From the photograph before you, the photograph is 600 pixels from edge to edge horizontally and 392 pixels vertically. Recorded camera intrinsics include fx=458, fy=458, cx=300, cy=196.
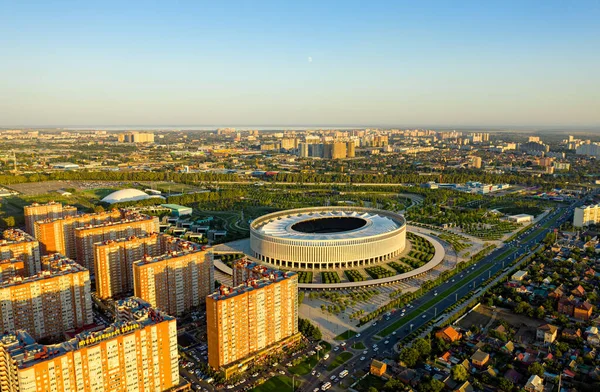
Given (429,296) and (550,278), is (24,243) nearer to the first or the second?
(429,296)

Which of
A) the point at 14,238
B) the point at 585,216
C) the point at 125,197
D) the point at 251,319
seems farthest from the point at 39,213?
the point at 585,216

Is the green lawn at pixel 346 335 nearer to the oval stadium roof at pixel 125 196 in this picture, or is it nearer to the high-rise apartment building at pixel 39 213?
the high-rise apartment building at pixel 39 213

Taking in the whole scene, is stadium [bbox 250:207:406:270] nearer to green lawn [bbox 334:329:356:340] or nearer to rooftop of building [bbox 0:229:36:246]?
green lawn [bbox 334:329:356:340]

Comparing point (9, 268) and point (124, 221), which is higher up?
point (124, 221)

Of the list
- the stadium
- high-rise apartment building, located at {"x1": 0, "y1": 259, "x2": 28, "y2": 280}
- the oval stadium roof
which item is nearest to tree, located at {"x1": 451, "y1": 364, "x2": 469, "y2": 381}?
the stadium

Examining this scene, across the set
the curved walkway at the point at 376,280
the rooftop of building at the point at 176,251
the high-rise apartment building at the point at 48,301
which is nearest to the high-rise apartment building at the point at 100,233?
the rooftop of building at the point at 176,251

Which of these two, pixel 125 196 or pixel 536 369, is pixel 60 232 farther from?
pixel 536 369

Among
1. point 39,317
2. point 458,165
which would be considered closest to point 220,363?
point 39,317

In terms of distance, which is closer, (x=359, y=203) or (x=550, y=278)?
(x=550, y=278)
